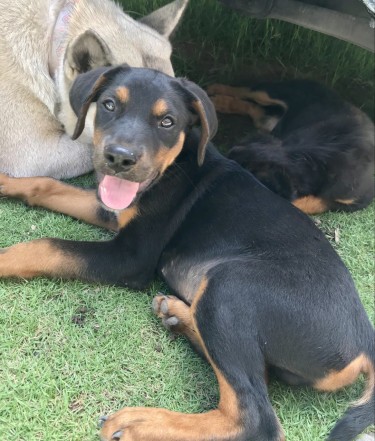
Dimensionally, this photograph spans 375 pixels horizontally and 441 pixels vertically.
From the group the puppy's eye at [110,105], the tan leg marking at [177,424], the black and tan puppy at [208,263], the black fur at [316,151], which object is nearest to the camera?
the tan leg marking at [177,424]

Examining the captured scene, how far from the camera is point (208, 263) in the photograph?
3.21 metres

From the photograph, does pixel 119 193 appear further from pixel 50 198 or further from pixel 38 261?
pixel 50 198

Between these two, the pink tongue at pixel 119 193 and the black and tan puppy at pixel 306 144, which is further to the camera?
the black and tan puppy at pixel 306 144

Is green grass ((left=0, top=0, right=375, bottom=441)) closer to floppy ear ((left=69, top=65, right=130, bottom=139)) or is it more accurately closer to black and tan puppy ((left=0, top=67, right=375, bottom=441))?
black and tan puppy ((left=0, top=67, right=375, bottom=441))

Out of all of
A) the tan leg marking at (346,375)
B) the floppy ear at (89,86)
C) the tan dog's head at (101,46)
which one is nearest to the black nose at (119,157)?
the floppy ear at (89,86)

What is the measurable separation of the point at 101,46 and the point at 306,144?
2.09 m

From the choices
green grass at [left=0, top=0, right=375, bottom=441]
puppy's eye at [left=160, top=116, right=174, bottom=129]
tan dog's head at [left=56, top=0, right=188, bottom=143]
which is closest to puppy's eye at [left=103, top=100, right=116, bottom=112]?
puppy's eye at [left=160, top=116, right=174, bottom=129]

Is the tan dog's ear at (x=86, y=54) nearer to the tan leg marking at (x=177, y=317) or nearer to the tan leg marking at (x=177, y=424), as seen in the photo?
the tan leg marking at (x=177, y=317)

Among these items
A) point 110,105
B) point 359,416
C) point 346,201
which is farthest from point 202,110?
point 346,201

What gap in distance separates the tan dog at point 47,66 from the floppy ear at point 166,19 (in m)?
0.18

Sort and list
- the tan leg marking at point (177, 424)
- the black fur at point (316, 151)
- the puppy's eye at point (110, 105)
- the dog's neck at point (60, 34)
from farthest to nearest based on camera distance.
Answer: the black fur at point (316, 151) < the dog's neck at point (60, 34) < the puppy's eye at point (110, 105) < the tan leg marking at point (177, 424)

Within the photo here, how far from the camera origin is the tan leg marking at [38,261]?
316 centimetres

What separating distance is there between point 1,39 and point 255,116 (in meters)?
2.61

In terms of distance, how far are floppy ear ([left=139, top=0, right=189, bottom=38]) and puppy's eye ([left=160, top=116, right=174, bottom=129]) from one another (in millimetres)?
1490
